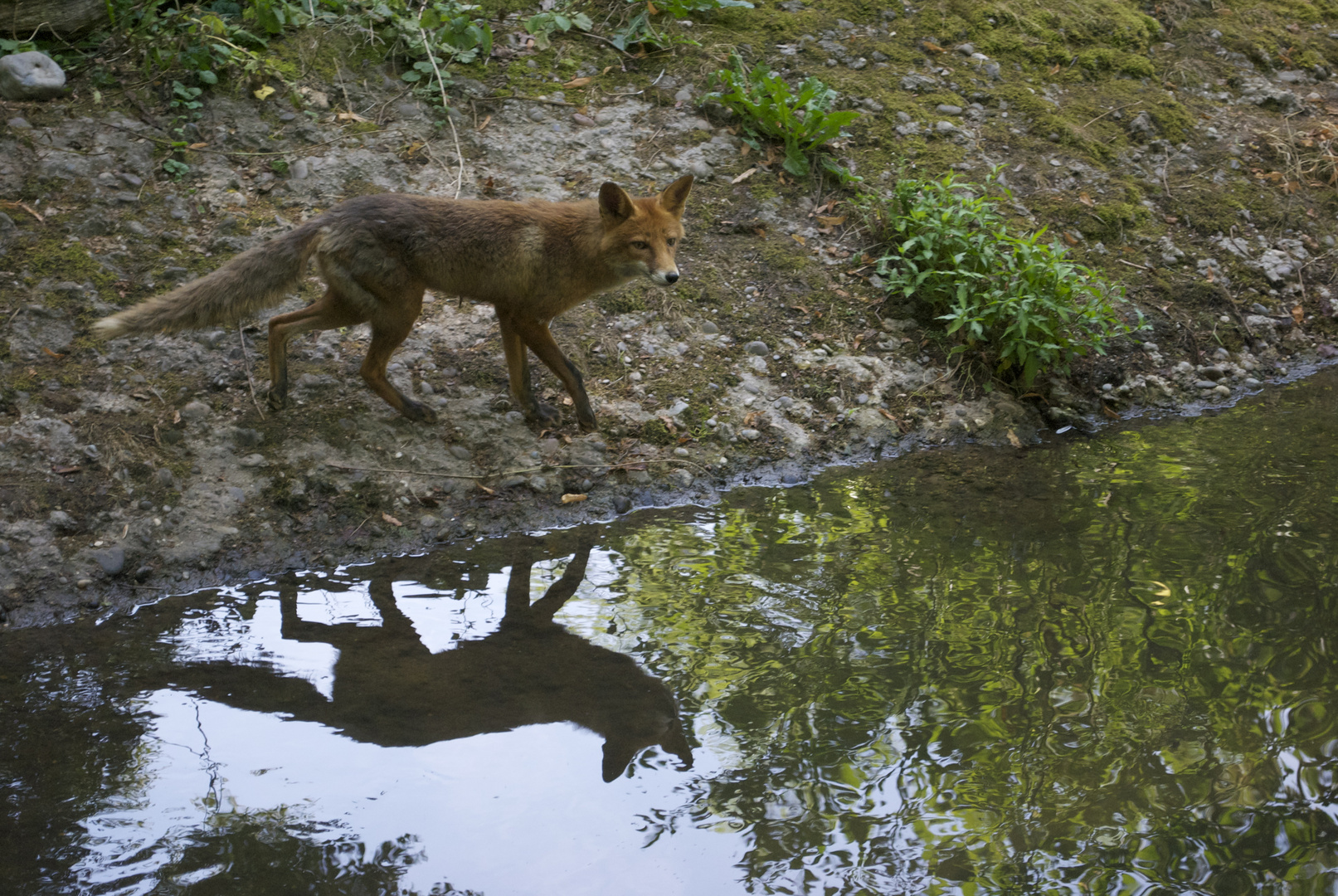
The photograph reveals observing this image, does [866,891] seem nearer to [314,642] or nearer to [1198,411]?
[314,642]

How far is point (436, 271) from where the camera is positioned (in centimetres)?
514

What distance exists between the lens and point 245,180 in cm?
644

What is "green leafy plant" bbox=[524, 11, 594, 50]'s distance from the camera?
773 centimetres

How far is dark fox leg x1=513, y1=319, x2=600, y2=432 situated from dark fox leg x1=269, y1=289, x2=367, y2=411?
2.99ft

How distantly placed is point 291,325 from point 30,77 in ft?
10.5

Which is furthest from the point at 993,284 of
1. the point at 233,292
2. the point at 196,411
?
the point at 196,411

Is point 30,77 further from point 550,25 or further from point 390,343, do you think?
point 550,25

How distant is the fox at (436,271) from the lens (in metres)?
4.98

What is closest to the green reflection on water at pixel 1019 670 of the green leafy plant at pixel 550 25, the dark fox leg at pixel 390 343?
the dark fox leg at pixel 390 343

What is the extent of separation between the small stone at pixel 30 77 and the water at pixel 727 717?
14.5 feet

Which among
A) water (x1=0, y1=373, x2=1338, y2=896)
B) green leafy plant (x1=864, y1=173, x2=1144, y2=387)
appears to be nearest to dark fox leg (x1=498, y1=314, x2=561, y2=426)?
water (x1=0, y1=373, x2=1338, y2=896)

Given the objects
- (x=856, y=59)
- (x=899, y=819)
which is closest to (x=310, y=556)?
(x=899, y=819)

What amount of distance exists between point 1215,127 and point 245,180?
8464 millimetres

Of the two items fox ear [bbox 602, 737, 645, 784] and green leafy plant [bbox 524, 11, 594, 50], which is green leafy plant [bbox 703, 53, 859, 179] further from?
fox ear [bbox 602, 737, 645, 784]
